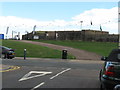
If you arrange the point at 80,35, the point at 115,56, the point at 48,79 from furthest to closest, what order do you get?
the point at 80,35
the point at 48,79
the point at 115,56

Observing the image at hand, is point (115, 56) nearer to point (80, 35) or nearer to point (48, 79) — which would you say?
point (48, 79)

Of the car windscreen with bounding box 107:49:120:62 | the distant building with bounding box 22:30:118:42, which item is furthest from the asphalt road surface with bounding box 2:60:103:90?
the distant building with bounding box 22:30:118:42

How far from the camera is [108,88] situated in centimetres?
622

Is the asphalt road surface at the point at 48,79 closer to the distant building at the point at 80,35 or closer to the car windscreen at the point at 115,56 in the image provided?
the car windscreen at the point at 115,56

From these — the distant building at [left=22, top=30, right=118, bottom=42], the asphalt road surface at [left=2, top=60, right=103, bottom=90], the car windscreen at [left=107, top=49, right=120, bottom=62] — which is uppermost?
the distant building at [left=22, top=30, right=118, bottom=42]

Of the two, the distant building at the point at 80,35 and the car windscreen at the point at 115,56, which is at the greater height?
the distant building at the point at 80,35

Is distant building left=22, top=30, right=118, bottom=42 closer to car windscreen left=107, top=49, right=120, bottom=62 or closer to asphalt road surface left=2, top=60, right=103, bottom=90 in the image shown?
asphalt road surface left=2, top=60, right=103, bottom=90

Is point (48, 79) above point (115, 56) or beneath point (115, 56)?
beneath

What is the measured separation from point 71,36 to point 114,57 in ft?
194

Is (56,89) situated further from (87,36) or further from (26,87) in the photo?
(87,36)

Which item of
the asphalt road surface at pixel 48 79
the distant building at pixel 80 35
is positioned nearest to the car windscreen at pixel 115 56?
the asphalt road surface at pixel 48 79

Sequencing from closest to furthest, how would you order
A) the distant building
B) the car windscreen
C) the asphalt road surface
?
1. the car windscreen
2. the asphalt road surface
3. the distant building

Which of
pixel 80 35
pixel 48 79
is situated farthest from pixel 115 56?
pixel 80 35

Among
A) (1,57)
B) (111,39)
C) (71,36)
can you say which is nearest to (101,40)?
(111,39)
